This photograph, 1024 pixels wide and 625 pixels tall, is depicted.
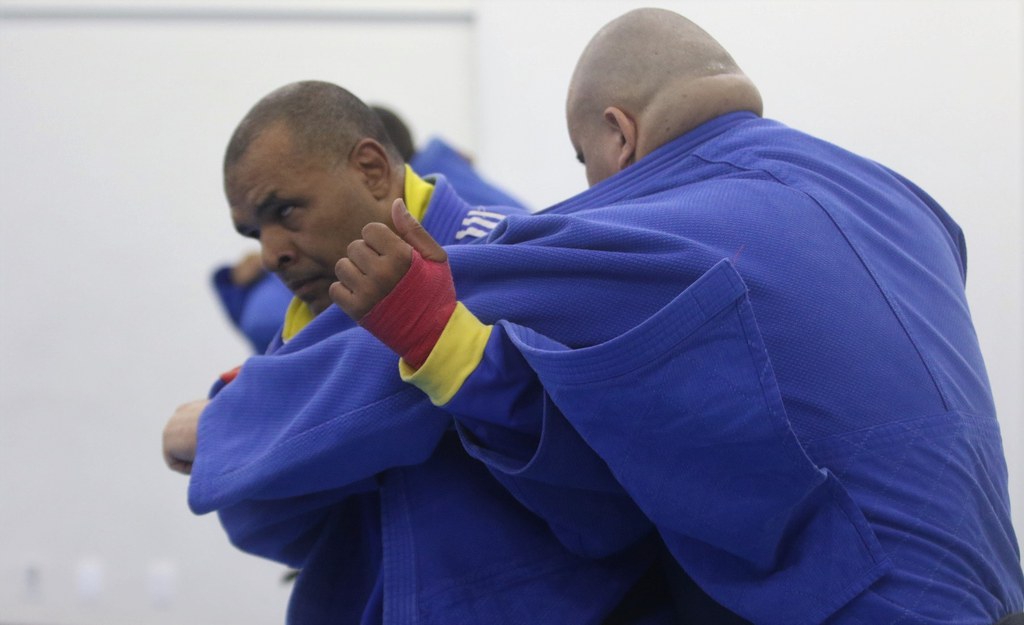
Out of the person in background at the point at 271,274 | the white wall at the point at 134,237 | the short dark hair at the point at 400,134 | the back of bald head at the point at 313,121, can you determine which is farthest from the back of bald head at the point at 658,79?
the white wall at the point at 134,237

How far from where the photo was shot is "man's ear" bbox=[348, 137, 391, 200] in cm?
115

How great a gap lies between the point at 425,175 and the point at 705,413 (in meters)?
0.97

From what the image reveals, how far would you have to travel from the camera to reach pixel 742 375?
70cm

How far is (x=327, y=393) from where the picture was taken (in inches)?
32.9

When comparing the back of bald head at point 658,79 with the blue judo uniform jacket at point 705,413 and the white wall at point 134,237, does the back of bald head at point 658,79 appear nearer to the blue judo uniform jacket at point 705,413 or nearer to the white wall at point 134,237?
the blue judo uniform jacket at point 705,413

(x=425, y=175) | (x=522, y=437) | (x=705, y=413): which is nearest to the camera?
(x=705, y=413)

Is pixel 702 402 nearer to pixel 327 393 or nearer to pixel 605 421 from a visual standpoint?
pixel 605 421

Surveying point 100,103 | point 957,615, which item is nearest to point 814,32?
point 957,615

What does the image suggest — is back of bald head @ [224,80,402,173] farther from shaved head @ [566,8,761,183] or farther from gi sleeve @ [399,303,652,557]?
gi sleeve @ [399,303,652,557]

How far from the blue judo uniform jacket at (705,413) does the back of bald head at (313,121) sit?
0.28 meters

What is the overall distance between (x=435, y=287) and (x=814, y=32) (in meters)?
0.62

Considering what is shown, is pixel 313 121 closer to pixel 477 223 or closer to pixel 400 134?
pixel 477 223

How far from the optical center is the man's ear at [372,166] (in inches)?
45.3

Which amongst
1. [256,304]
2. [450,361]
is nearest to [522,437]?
[450,361]
